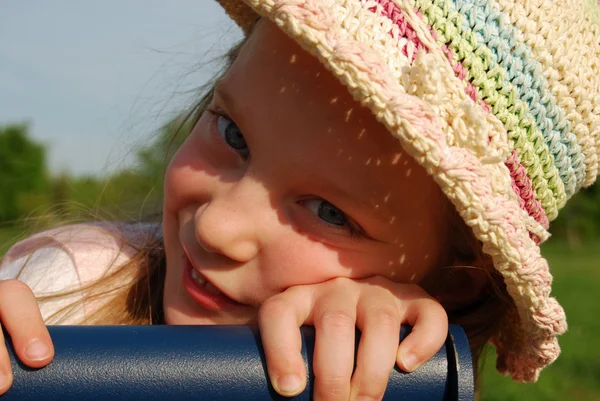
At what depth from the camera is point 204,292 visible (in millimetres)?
1319

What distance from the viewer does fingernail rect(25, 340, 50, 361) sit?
0.77 metres

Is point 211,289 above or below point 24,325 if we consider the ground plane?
below

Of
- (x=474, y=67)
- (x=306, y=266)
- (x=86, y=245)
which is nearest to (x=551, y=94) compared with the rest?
(x=474, y=67)

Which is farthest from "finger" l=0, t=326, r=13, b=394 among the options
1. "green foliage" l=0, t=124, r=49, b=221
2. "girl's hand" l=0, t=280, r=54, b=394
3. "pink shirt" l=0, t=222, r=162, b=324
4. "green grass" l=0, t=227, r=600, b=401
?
"green foliage" l=0, t=124, r=49, b=221

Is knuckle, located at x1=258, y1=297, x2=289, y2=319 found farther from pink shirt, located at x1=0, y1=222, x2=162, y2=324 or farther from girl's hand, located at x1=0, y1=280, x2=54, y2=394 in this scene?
pink shirt, located at x1=0, y1=222, x2=162, y2=324

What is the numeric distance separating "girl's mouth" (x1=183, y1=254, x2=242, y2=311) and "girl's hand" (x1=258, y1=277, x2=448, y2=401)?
191mm

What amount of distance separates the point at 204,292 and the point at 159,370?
528 millimetres

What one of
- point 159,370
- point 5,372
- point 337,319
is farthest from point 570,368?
point 5,372

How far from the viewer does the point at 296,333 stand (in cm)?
91

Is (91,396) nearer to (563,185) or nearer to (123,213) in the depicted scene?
(563,185)

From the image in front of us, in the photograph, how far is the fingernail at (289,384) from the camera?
0.81 m

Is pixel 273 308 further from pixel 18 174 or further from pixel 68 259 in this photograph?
pixel 18 174

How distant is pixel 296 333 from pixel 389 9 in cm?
55

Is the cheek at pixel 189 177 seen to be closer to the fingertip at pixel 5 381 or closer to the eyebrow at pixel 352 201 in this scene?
the eyebrow at pixel 352 201
